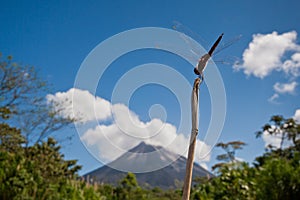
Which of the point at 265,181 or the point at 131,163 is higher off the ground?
the point at 265,181

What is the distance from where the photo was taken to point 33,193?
8078 millimetres

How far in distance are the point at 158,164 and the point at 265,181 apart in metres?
5.67

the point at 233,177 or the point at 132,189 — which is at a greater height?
the point at 132,189

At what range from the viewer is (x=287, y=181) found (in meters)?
5.47

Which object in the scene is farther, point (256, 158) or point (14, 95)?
point (256, 158)

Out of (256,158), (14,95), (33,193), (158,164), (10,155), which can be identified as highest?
(256,158)

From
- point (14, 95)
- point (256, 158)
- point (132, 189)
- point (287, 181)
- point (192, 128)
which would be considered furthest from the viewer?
point (132, 189)

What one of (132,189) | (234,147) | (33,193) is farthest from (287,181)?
(132,189)

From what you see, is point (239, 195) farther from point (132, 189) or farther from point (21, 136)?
point (132, 189)

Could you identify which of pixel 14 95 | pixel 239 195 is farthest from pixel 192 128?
pixel 14 95

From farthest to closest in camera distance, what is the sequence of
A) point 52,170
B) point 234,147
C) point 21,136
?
point 234,147 → point 52,170 → point 21,136

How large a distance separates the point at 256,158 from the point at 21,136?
7315 mm

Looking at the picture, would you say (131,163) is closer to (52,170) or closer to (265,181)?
(265,181)

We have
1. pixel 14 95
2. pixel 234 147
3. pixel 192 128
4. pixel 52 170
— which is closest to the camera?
pixel 192 128
